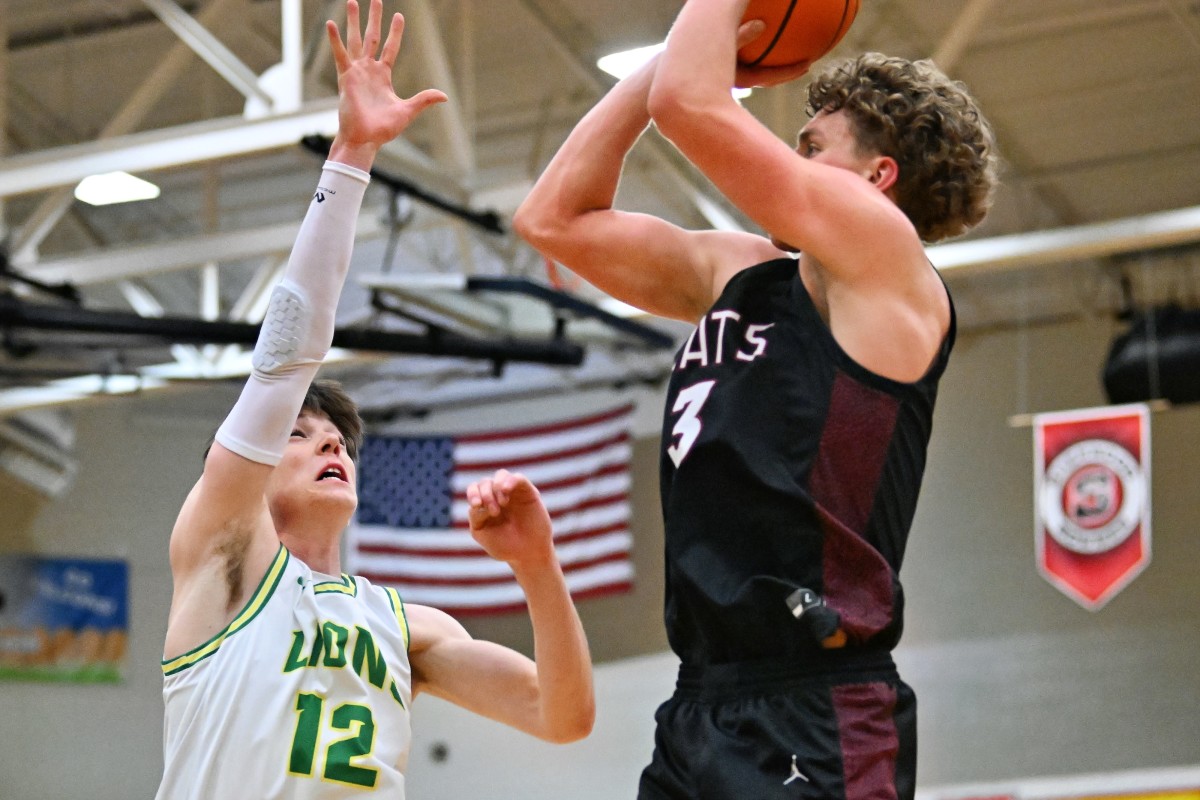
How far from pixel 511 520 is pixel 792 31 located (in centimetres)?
96

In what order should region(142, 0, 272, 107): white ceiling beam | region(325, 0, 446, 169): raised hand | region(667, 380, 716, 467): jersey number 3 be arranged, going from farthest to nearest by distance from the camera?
region(142, 0, 272, 107): white ceiling beam, region(325, 0, 446, 169): raised hand, region(667, 380, 716, 467): jersey number 3

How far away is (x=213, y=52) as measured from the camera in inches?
320

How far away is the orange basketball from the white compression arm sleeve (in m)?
0.77

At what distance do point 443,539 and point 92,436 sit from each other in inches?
167

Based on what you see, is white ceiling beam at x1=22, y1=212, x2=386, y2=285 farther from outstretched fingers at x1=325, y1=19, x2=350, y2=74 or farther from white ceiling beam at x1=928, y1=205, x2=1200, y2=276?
outstretched fingers at x1=325, y1=19, x2=350, y2=74

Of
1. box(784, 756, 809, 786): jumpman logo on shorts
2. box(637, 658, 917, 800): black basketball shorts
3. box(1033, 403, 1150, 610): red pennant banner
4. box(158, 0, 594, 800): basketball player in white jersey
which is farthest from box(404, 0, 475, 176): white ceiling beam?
box(784, 756, 809, 786): jumpman logo on shorts

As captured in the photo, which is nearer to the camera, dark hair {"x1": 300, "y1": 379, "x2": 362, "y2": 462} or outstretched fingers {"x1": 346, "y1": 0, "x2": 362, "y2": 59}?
outstretched fingers {"x1": 346, "y1": 0, "x2": 362, "y2": 59}

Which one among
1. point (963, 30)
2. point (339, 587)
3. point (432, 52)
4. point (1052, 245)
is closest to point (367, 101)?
point (339, 587)

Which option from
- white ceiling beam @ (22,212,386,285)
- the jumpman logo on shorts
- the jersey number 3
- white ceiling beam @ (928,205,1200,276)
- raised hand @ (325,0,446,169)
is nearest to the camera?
the jumpman logo on shorts

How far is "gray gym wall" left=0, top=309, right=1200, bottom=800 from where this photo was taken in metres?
13.1

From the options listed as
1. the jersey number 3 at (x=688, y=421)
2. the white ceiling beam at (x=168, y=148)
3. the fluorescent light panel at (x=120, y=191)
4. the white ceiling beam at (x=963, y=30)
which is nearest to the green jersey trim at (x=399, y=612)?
the jersey number 3 at (x=688, y=421)

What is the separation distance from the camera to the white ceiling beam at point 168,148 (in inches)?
309

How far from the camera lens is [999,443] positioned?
1396 centimetres

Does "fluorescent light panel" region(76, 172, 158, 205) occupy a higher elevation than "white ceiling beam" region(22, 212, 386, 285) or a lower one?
higher
